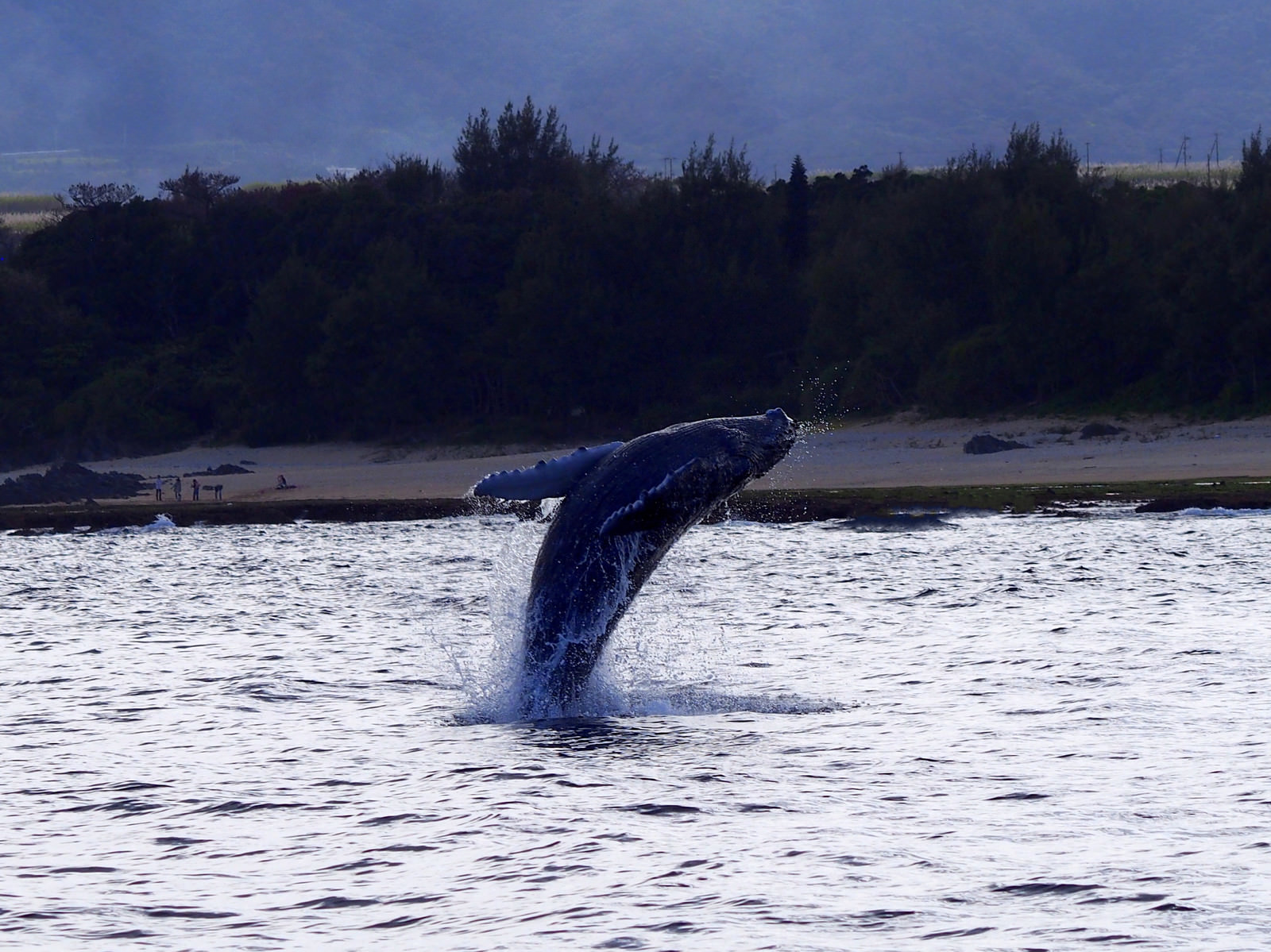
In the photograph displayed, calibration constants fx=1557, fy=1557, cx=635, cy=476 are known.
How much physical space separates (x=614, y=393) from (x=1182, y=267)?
20056 mm

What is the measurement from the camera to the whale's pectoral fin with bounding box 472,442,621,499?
1072 centimetres

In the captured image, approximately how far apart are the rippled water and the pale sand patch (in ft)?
60.3

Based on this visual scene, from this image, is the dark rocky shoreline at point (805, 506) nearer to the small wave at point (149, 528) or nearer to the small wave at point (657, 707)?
the small wave at point (149, 528)

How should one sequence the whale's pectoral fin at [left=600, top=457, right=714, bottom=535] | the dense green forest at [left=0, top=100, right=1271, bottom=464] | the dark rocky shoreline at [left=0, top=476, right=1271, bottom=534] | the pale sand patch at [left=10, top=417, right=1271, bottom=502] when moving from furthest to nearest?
the dense green forest at [left=0, top=100, right=1271, bottom=464] < the pale sand patch at [left=10, top=417, right=1271, bottom=502] < the dark rocky shoreline at [left=0, top=476, right=1271, bottom=534] < the whale's pectoral fin at [left=600, top=457, right=714, bottom=535]

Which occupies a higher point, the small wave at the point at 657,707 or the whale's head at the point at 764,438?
the whale's head at the point at 764,438

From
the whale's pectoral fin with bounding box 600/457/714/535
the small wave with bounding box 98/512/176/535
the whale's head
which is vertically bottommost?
the small wave with bounding box 98/512/176/535

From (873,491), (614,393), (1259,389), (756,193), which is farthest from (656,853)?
(756,193)

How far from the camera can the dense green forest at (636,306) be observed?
50.2 m

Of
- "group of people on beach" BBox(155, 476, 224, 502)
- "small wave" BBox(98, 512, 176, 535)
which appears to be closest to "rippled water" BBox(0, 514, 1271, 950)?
"small wave" BBox(98, 512, 176, 535)

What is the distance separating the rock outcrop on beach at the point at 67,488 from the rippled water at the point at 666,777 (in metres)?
23.6

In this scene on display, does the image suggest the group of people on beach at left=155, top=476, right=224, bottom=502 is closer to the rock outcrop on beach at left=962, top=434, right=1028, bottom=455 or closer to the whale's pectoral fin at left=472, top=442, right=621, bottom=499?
the rock outcrop on beach at left=962, top=434, right=1028, bottom=455

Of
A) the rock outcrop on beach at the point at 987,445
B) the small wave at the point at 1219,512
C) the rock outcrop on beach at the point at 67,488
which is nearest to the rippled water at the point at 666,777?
the small wave at the point at 1219,512

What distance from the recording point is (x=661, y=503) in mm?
10930

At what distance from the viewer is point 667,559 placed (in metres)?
25.9
